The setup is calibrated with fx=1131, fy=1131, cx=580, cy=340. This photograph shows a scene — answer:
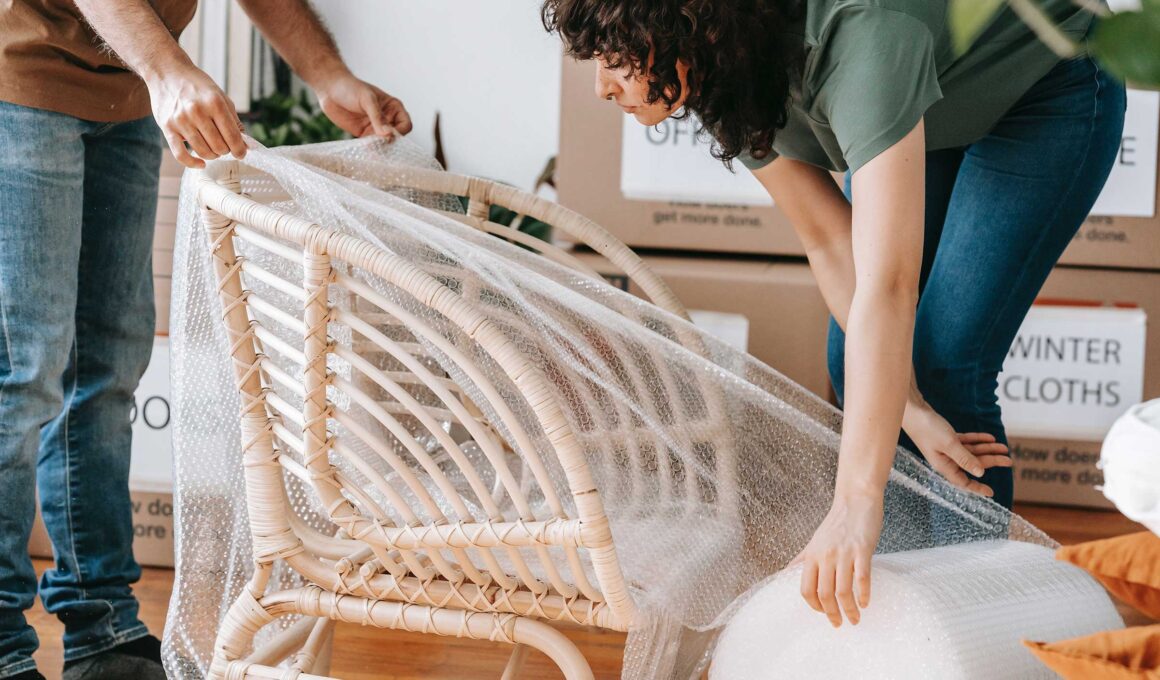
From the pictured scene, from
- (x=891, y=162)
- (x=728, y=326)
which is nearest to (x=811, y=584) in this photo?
(x=891, y=162)

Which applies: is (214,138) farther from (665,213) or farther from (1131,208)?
(1131,208)

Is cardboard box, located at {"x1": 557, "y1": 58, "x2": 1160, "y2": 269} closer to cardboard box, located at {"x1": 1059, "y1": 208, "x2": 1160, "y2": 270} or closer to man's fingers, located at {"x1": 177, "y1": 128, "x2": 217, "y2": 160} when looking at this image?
cardboard box, located at {"x1": 1059, "y1": 208, "x2": 1160, "y2": 270}

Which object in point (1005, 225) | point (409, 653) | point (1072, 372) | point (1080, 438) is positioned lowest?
point (409, 653)

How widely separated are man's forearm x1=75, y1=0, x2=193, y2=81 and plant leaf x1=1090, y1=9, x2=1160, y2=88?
0.84 meters

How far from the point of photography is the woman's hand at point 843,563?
29.2 inches

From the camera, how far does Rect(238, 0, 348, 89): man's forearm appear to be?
4.18 feet

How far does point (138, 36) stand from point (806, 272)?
120cm

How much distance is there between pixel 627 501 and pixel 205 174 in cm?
47

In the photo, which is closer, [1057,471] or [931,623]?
[931,623]

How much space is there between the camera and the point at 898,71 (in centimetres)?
82

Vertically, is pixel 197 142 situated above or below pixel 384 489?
above

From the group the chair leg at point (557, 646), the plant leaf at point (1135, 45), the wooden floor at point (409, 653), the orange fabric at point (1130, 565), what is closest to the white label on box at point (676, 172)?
the wooden floor at point (409, 653)

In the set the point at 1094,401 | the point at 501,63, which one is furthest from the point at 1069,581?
the point at 501,63

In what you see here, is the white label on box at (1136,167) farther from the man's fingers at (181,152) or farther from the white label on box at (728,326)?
the man's fingers at (181,152)
